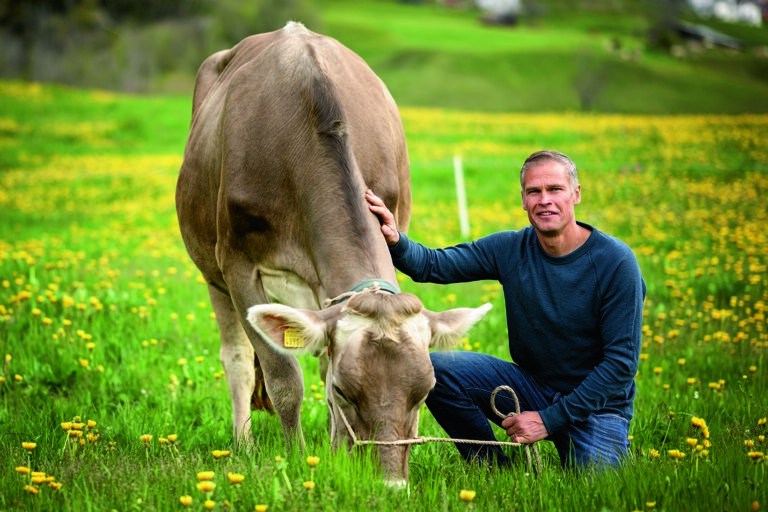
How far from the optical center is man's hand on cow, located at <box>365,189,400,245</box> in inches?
161

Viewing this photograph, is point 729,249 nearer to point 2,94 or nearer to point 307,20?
point 2,94

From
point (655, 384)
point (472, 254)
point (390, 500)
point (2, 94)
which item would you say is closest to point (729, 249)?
point (655, 384)

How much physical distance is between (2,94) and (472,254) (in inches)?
1458

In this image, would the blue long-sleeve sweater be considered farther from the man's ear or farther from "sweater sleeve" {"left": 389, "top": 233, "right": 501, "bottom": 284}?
the man's ear

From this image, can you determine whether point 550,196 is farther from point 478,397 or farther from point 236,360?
point 236,360

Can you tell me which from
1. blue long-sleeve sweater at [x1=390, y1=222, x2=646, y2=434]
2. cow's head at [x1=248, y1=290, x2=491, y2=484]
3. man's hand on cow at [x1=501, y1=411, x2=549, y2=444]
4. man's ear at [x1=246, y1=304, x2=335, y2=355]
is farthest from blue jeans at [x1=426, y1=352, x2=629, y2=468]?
man's ear at [x1=246, y1=304, x2=335, y2=355]

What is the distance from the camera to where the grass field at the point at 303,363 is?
3299 millimetres

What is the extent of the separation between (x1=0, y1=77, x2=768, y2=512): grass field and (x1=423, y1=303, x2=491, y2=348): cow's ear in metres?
0.60

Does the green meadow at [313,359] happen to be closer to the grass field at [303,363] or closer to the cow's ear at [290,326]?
the grass field at [303,363]

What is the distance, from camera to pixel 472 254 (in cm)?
451

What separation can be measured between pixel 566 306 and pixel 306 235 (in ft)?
4.41

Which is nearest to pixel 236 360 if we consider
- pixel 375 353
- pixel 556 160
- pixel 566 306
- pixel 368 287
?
pixel 368 287

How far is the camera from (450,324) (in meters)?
3.54

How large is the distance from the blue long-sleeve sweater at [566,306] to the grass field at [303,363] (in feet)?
1.16
